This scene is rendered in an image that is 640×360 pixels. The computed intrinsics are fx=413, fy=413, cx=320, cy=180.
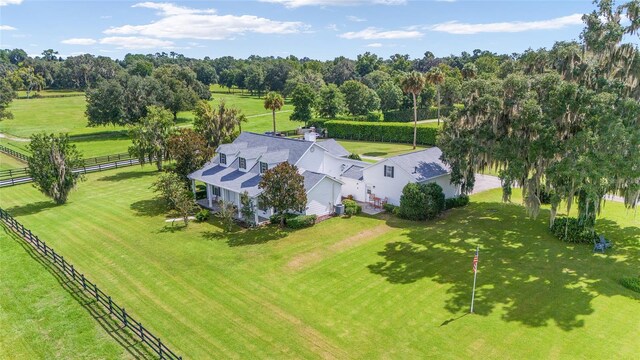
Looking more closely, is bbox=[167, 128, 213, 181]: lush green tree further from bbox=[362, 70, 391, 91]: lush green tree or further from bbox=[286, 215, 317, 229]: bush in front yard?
bbox=[362, 70, 391, 91]: lush green tree

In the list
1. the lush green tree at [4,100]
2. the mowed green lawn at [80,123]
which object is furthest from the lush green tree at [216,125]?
the lush green tree at [4,100]

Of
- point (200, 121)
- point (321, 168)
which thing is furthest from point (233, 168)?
point (200, 121)

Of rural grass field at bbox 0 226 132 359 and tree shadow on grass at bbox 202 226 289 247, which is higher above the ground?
tree shadow on grass at bbox 202 226 289 247

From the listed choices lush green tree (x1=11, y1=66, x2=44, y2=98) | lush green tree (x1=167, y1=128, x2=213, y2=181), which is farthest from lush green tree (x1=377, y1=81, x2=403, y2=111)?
lush green tree (x1=11, y1=66, x2=44, y2=98)

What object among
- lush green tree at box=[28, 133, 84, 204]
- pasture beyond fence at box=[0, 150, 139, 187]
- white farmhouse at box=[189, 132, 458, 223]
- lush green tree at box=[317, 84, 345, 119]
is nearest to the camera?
white farmhouse at box=[189, 132, 458, 223]

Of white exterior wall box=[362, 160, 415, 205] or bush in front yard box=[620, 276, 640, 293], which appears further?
white exterior wall box=[362, 160, 415, 205]

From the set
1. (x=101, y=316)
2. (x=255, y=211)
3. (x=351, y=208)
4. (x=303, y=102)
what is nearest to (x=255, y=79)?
(x=303, y=102)

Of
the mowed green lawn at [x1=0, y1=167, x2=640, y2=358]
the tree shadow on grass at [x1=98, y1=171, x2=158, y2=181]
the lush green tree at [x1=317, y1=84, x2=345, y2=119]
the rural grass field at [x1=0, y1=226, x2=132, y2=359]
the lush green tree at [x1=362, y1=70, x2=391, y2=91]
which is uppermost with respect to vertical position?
the lush green tree at [x1=362, y1=70, x2=391, y2=91]

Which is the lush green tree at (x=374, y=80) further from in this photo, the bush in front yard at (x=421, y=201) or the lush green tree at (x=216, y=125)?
the bush in front yard at (x=421, y=201)

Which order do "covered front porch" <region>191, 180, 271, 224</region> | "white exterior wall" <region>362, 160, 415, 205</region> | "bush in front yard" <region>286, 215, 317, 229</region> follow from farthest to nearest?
"white exterior wall" <region>362, 160, 415, 205</region> < "covered front porch" <region>191, 180, 271, 224</region> < "bush in front yard" <region>286, 215, 317, 229</region>
